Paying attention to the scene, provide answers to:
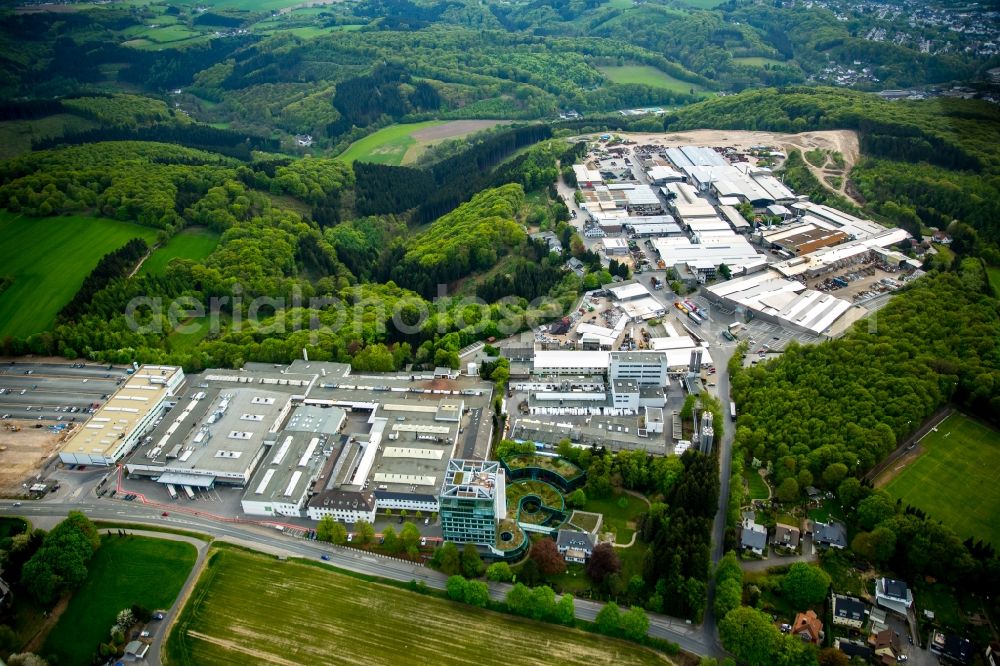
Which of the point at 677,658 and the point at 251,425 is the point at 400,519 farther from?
the point at 677,658

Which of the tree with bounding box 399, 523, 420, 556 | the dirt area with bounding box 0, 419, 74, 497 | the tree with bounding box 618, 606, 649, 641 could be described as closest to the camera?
the tree with bounding box 618, 606, 649, 641

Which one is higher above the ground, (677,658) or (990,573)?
(990,573)

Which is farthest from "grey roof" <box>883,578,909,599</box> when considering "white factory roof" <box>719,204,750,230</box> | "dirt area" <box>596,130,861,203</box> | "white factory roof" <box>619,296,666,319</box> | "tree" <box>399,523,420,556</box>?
"dirt area" <box>596,130,861,203</box>

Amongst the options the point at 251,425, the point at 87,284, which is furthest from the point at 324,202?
the point at 251,425

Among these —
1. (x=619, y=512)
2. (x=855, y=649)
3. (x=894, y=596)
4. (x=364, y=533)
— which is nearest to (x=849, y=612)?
(x=855, y=649)

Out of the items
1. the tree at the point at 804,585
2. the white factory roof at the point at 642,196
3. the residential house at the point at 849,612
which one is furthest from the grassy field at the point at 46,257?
the residential house at the point at 849,612

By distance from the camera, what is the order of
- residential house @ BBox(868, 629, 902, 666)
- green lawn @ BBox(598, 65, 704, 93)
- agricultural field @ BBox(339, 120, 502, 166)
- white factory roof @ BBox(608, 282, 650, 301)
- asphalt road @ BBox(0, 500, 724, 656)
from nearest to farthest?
1. residential house @ BBox(868, 629, 902, 666)
2. asphalt road @ BBox(0, 500, 724, 656)
3. white factory roof @ BBox(608, 282, 650, 301)
4. agricultural field @ BBox(339, 120, 502, 166)
5. green lawn @ BBox(598, 65, 704, 93)

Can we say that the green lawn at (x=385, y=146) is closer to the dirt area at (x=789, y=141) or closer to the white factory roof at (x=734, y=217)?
the dirt area at (x=789, y=141)

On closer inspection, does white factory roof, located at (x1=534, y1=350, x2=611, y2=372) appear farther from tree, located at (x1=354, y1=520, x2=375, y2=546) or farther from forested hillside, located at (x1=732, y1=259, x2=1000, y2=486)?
tree, located at (x1=354, y1=520, x2=375, y2=546)
